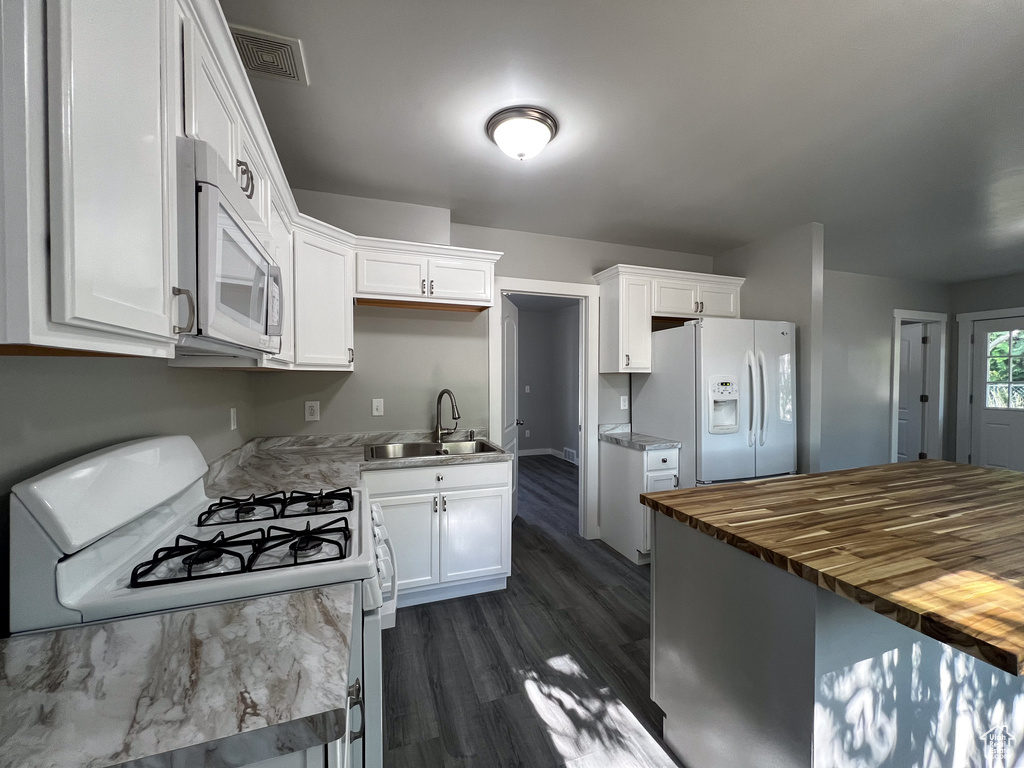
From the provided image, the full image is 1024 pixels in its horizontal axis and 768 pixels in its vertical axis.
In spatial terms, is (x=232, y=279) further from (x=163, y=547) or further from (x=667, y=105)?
(x=667, y=105)

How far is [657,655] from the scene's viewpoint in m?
1.62

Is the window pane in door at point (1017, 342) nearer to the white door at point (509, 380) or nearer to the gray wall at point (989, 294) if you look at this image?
the gray wall at point (989, 294)

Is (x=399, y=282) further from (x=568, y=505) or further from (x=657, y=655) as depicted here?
(x=568, y=505)

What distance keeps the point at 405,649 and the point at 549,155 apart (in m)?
2.65

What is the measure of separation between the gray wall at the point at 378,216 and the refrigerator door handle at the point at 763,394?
2.43 m

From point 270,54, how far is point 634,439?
3.05 metres

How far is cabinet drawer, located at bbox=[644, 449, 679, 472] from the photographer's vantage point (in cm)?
309

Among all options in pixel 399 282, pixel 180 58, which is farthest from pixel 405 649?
pixel 180 58

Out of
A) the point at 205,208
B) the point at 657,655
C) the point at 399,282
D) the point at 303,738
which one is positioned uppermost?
the point at 399,282

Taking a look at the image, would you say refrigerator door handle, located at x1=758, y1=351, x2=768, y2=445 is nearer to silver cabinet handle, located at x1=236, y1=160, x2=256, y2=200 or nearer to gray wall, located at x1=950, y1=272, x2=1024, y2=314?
→ silver cabinet handle, located at x1=236, y1=160, x2=256, y2=200

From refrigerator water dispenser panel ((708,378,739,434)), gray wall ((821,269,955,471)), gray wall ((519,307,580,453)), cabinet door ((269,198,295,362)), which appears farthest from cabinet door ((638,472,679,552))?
gray wall ((519,307,580,453))

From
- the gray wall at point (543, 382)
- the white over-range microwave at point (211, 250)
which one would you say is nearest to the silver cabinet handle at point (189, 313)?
the white over-range microwave at point (211, 250)

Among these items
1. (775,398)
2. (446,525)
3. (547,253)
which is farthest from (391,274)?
(775,398)

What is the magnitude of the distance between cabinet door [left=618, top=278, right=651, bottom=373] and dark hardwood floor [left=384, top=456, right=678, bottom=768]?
1.55 m
